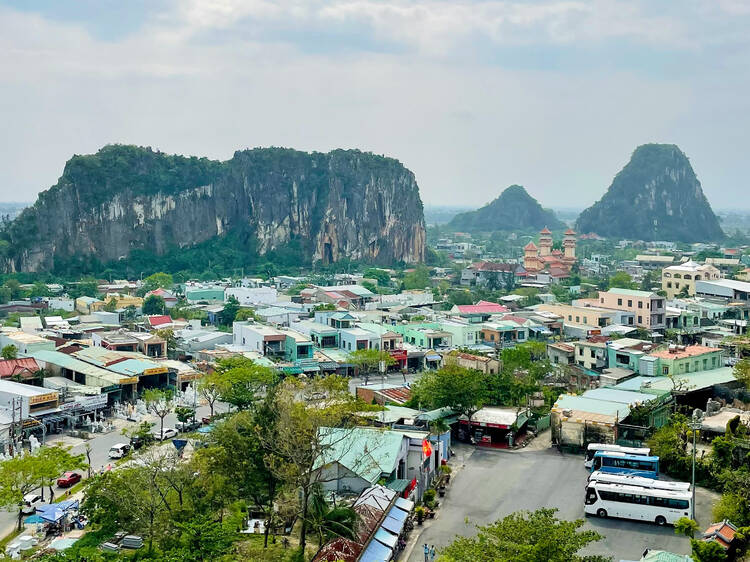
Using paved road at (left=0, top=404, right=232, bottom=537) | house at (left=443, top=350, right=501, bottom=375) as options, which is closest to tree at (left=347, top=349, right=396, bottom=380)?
house at (left=443, top=350, right=501, bottom=375)

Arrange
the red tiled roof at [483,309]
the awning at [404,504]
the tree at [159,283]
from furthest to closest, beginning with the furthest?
the tree at [159,283] < the red tiled roof at [483,309] < the awning at [404,504]

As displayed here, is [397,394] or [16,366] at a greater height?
[16,366]

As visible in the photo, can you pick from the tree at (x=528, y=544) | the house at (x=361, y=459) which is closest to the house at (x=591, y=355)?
the house at (x=361, y=459)

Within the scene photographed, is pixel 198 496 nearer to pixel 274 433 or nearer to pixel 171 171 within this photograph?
pixel 274 433

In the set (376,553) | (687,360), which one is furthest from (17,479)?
(687,360)

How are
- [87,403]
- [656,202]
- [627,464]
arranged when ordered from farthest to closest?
1. [656,202]
2. [87,403]
3. [627,464]

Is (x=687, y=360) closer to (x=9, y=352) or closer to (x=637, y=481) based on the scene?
(x=637, y=481)

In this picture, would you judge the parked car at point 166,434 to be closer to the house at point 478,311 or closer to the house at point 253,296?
the house at point 478,311
